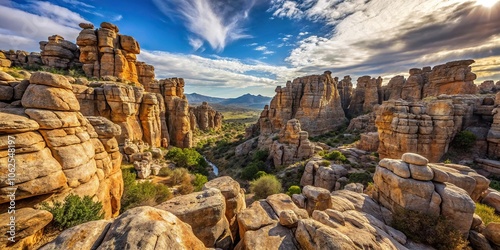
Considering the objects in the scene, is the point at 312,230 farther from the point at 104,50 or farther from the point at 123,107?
the point at 104,50

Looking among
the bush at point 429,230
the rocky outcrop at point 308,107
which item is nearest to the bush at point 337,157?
the bush at point 429,230

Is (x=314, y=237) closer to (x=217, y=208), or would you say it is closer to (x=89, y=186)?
(x=217, y=208)

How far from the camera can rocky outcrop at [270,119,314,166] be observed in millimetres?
32625

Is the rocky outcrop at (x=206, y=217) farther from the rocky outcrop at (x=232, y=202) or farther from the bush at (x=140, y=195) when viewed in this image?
→ the bush at (x=140, y=195)

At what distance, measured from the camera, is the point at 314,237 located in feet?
18.7

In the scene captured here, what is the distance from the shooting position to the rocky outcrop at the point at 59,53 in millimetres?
29453

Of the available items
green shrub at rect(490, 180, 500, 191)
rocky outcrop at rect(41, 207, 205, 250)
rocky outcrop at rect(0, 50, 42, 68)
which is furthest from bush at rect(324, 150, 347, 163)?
rocky outcrop at rect(0, 50, 42, 68)

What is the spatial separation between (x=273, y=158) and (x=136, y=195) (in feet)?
86.0

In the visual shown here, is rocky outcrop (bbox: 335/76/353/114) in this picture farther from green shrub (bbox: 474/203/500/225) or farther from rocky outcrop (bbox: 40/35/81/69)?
rocky outcrop (bbox: 40/35/81/69)

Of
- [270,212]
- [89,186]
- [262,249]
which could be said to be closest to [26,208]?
[89,186]

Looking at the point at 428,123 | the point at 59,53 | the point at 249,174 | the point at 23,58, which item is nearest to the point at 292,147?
the point at 249,174

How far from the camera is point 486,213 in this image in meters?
9.01

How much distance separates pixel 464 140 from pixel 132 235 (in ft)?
107

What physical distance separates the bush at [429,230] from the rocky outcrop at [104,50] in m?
41.1
